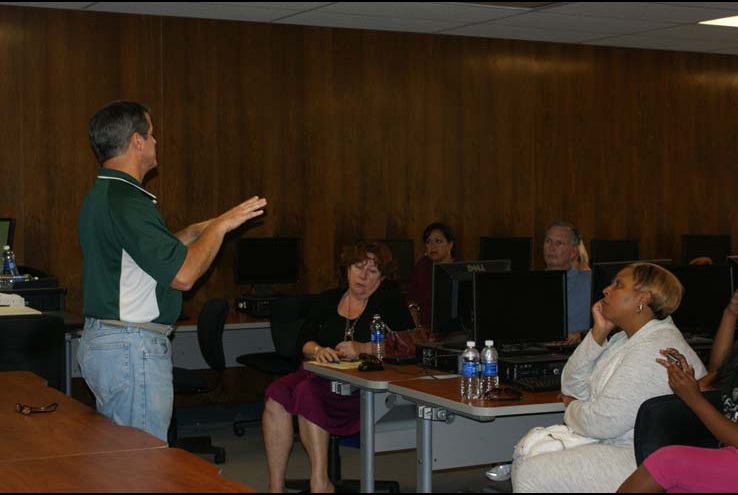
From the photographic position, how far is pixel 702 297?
221 inches

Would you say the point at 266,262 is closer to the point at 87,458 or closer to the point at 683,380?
the point at 683,380

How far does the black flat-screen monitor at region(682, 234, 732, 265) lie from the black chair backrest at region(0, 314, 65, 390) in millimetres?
6257

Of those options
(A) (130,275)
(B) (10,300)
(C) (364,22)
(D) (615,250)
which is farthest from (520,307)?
(D) (615,250)

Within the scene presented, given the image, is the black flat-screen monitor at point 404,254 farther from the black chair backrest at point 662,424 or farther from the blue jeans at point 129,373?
the blue jeans at point 129,373

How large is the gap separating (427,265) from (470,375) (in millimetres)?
3400

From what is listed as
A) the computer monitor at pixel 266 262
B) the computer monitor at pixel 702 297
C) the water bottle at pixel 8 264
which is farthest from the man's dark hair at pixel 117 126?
the computer monitor at pixel 266 262

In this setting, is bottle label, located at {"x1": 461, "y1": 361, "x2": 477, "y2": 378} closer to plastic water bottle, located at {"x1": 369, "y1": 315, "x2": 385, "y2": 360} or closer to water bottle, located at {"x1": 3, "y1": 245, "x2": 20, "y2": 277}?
plastic water bottle, located at {"x1": 369, "y1": 315, "x2": 385, "y2": 360}

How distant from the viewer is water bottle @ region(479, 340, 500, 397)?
435 centimetres

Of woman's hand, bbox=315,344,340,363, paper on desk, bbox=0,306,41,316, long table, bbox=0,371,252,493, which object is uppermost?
paper on desk, bbox=0,306,41,316

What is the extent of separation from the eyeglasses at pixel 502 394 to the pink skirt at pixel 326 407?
44.9 inches

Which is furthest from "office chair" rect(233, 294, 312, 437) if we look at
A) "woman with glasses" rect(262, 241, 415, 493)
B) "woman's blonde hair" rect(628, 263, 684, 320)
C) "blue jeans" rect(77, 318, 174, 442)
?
"blue jeans" rect(77, 318, 174, 442)

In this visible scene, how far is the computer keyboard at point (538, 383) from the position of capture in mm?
4418

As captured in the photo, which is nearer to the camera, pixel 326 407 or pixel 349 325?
pixel 326 407

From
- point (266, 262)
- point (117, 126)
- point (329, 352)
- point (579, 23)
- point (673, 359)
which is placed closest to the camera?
point (117, 126)
